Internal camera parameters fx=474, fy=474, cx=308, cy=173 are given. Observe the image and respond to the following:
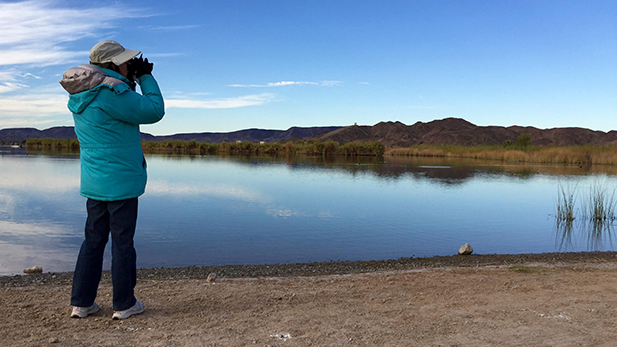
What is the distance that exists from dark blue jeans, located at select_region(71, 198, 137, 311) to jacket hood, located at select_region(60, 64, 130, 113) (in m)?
0.69

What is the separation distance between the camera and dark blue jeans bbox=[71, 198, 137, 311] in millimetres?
3176

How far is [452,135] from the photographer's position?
129125 millimetres

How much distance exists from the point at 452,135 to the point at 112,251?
5224 inches

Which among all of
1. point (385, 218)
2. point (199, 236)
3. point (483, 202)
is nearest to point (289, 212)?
point (385, 218)

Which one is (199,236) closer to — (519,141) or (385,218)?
(385,218)

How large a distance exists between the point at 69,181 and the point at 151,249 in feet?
34.9

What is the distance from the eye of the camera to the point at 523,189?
17.4 metres

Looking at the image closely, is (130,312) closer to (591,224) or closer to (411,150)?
(591,224)

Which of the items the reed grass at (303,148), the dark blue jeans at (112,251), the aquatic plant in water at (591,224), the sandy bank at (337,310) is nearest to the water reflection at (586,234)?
the aquatic plant in water at (591,224)

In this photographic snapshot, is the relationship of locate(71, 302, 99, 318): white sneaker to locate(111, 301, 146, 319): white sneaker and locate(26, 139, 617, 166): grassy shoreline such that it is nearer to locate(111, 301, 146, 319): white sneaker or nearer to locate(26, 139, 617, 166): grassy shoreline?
locate(111, 301, 146, 319): white sneaker

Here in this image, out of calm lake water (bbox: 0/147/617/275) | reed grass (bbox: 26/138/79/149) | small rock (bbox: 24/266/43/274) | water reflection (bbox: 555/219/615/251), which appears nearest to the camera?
small rock (bbox: 24/266/43/274)

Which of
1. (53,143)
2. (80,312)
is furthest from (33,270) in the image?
(53,143)

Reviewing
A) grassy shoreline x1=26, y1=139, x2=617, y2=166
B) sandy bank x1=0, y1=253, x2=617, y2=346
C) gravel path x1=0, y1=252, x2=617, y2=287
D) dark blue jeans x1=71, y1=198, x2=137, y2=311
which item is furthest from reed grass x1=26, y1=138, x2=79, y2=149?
dark blue jeans x1=71, y1=198, x2=137, y2=311

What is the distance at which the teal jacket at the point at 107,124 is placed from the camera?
3.07m
